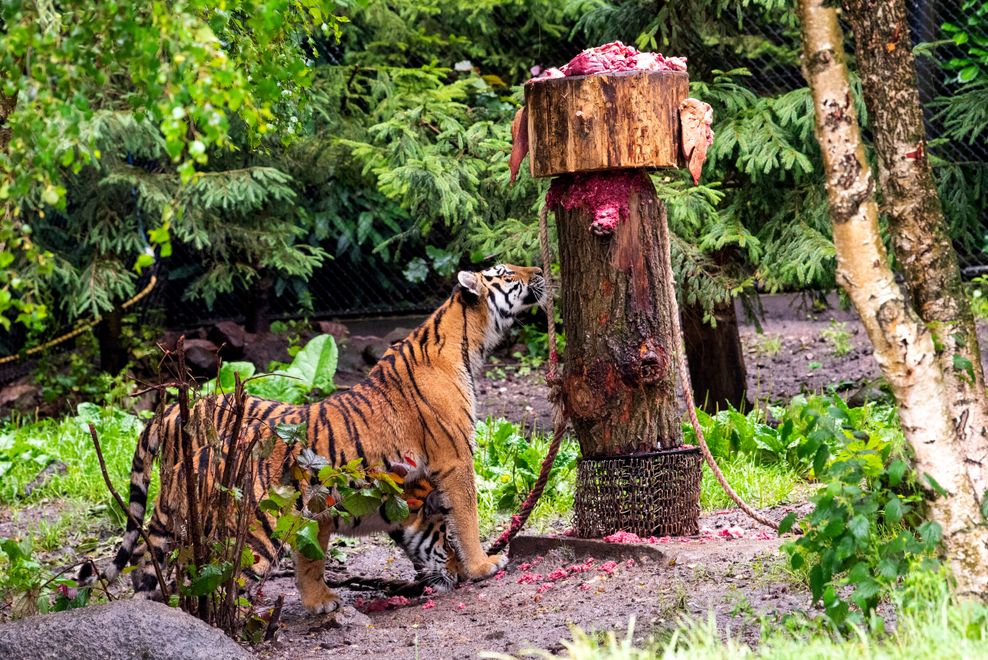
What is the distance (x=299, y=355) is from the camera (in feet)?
28.7

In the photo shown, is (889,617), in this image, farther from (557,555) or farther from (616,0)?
(616,0)

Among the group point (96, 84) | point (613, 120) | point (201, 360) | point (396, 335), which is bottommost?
point (201, 360)

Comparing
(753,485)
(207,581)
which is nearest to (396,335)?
(753,485)

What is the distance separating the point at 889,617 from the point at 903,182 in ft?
4.44

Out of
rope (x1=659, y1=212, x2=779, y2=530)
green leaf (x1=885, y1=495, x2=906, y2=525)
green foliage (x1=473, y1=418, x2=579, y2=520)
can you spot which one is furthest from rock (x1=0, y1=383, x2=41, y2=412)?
green leaf (x1=885, y1=495, x2=906, y2=525)

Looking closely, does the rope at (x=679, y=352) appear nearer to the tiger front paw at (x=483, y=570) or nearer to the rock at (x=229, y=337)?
the tiger front paw at (x=483, y=570)

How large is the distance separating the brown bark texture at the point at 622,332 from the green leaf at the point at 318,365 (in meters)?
3.89

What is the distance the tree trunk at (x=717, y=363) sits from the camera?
820cm

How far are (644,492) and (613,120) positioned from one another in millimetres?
1605

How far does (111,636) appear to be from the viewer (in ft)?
11.8

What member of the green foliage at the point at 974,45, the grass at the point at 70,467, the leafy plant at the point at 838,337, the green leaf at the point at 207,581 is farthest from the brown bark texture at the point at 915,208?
the leafy plant at the point at 838,337

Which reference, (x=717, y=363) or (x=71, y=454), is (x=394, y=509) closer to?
(x=71, y=454)

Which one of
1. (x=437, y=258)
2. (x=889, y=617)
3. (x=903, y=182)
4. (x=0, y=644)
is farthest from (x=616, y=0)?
(x=0, y=644)

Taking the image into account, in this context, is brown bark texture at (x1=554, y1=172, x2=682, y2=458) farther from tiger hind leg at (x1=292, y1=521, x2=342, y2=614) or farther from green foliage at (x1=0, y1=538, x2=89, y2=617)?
green foliage at (x1=0, y1=538, x2=89, y2=617)
